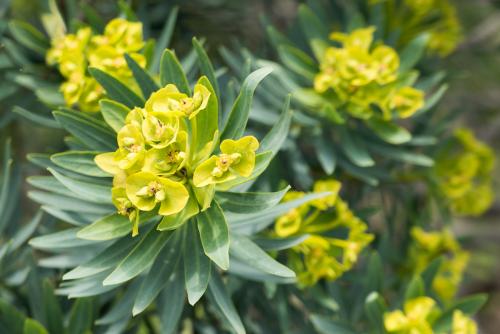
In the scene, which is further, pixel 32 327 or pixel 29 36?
pixel 29 36

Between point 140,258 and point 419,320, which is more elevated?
point 140,258

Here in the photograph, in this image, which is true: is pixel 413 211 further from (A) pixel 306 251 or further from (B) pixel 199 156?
(B) pixel 199 156

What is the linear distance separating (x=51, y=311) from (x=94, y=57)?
2.17ft

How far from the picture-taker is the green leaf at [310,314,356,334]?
169 centimetres

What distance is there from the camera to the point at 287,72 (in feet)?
6.05

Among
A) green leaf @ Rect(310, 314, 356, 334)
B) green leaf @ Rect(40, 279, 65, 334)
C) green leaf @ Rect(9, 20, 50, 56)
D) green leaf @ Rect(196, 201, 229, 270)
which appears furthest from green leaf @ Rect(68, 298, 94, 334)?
green leaf @ Rect(9, 20, 50, 56)

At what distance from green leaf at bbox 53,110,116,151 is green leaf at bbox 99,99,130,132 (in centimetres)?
6

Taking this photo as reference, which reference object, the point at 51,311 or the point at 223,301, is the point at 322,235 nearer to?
the point at 223,301

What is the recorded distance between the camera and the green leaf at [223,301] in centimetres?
134

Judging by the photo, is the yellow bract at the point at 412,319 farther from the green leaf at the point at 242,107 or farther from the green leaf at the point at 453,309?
the green leaf at the point at 242,107

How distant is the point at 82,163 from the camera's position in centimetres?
136

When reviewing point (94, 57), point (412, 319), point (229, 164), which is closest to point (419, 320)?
point (412, 319)

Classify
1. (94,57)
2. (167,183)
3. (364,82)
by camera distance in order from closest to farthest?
1. (167,183)
2. (94,57)
3. (364,82)

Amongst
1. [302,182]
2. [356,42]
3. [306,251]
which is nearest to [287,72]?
[356,42]
